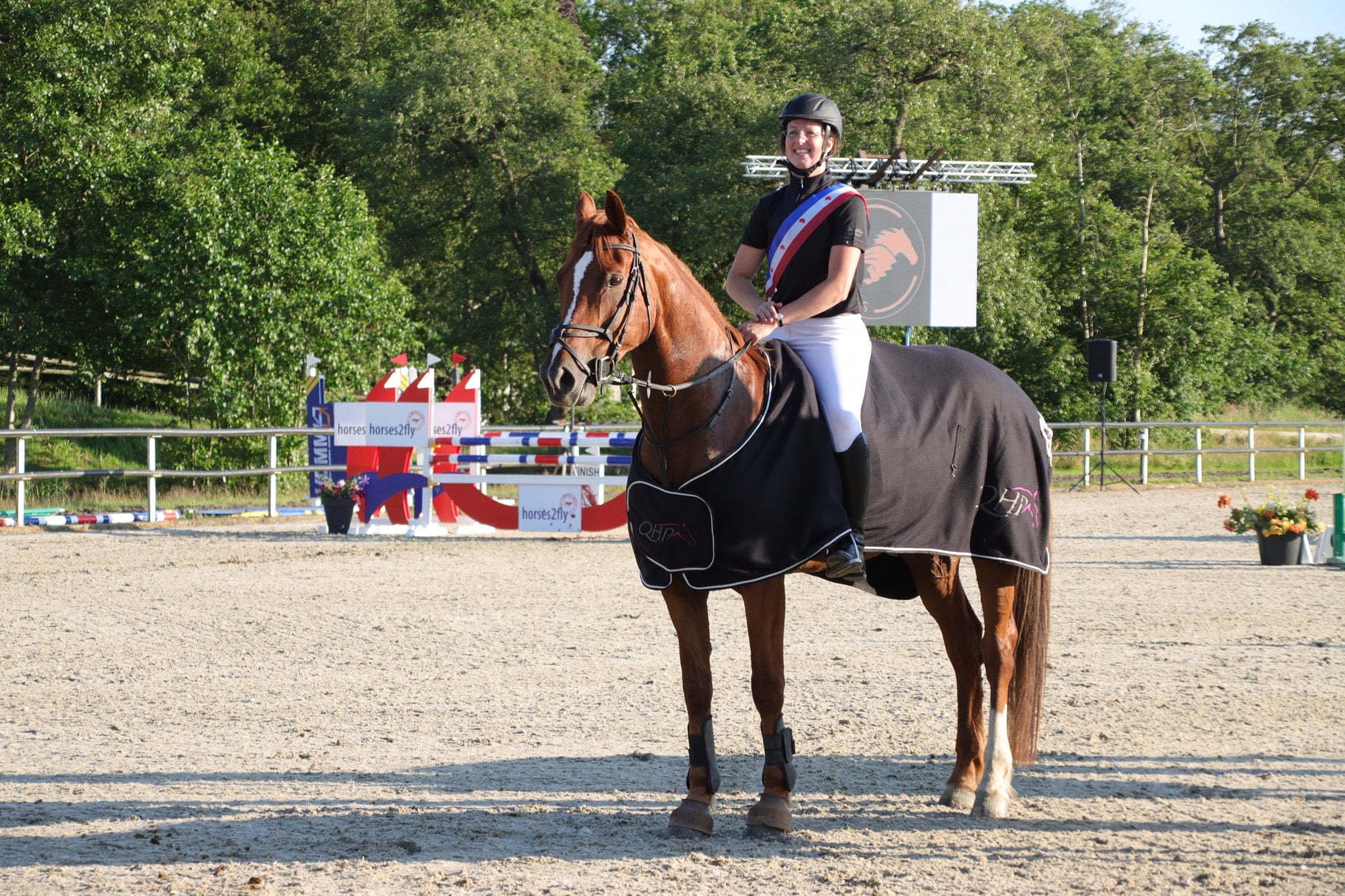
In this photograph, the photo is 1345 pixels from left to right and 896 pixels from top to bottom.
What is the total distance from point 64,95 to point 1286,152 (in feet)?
110

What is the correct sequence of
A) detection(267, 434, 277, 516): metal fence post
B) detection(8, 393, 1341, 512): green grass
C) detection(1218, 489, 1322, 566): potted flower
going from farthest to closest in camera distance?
1. detection(8, 393, 1341, 512): green grass
2. detection(267, 434, 277, 516): metal fence post
3. detection(1218, 489, 1322, 566): potted flower

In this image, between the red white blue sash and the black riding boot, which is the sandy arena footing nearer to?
the black riding boot

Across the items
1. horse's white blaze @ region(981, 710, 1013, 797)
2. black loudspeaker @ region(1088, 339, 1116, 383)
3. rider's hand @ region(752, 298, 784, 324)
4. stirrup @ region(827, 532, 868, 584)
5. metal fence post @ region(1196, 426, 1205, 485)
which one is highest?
black loudspeaker @ region(1088, 339, 1116, 383)

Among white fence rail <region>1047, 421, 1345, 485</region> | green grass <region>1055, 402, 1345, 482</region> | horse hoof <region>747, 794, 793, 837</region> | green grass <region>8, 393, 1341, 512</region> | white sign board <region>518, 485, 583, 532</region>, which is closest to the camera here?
horse hoof <region>747, 794, 793, 837</region>

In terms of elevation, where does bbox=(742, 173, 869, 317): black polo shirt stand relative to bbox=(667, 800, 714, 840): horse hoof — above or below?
above

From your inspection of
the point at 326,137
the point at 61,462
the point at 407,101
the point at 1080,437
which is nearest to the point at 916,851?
the point at 61,462

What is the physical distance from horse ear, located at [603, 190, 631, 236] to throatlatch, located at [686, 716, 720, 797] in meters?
1.63

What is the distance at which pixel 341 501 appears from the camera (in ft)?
46.5

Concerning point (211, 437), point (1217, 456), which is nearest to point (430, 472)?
point (211, 437)

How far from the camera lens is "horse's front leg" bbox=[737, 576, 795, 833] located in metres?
3.89

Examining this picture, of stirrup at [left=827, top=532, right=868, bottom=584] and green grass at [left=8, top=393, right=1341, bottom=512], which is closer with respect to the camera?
stirrup at [left=827, top=532, right=868, bottom=584]

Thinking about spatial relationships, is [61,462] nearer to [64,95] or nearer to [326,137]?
[64,95]

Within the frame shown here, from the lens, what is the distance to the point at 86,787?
4383 millimetres

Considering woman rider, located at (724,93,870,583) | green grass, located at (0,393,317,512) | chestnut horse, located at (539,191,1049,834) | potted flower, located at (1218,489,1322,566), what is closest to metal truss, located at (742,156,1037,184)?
potted flower, located at (1218,489,1322,566)
